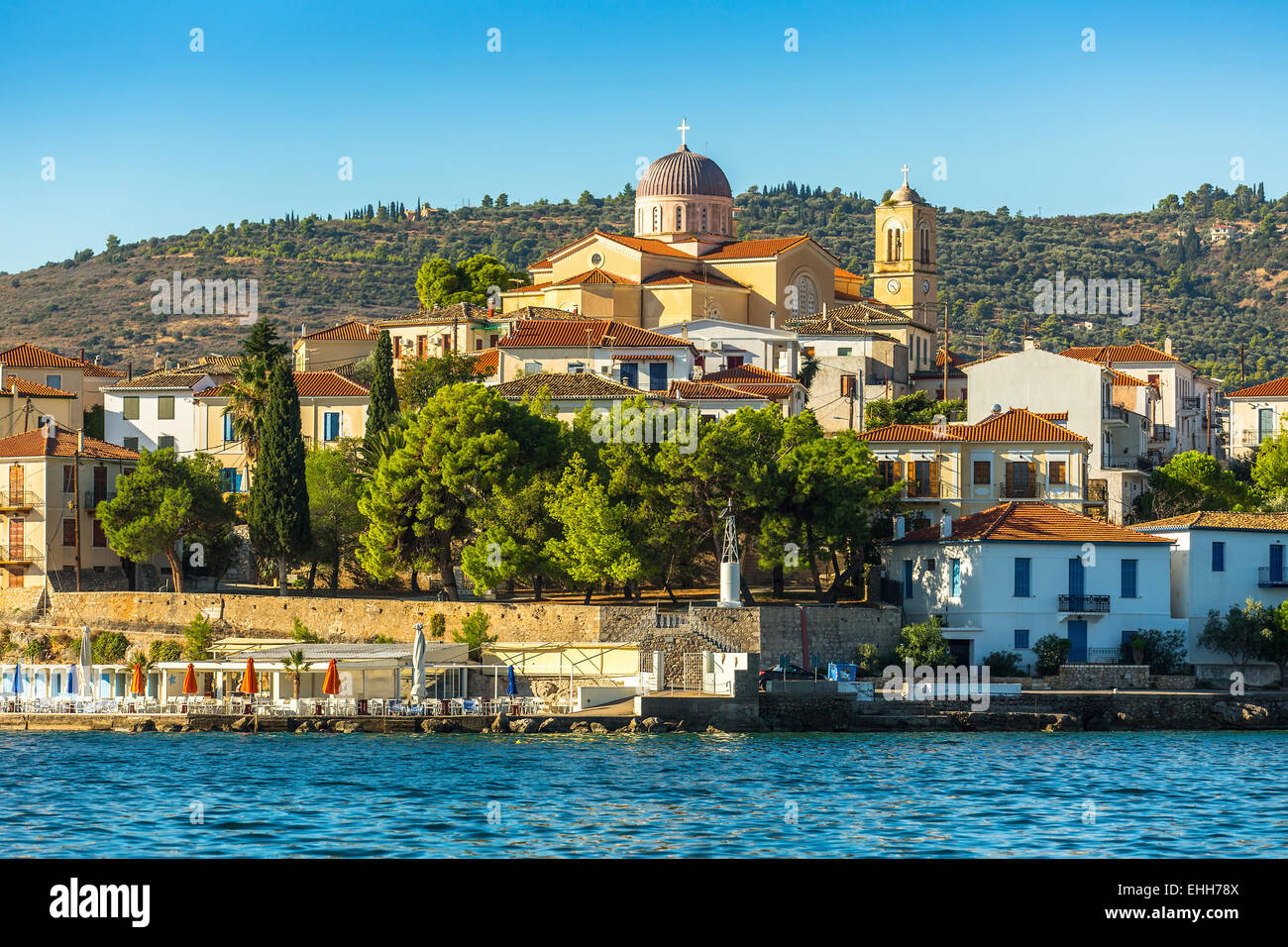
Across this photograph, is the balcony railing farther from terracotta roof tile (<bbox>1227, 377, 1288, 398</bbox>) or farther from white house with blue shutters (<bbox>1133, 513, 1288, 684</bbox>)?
terracotta roof tile (<bbox>1227, 377, 1288, 398</bbox>)

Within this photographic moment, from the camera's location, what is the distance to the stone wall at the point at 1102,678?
151ft

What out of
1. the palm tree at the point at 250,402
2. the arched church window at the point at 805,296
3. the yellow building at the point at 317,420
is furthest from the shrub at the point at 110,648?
the arched church window at the point at 805,296

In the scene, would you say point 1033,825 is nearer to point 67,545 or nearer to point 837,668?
point 837,668

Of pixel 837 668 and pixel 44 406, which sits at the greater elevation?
pixel 44 406

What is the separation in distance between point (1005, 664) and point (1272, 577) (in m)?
9.63

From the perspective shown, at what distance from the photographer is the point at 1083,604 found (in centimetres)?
4772

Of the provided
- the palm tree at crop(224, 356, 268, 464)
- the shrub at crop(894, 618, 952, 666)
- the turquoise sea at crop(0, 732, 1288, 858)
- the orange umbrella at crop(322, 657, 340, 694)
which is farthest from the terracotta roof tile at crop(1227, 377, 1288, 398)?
the orange umbrella at crop(322, 657, 340, 694)

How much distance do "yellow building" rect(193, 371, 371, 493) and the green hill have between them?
59.7 metres

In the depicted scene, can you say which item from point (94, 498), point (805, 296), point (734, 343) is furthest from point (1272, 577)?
point (94, 498)

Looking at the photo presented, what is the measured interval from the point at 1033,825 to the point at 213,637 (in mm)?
29025

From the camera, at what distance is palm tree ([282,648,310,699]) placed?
1729 inches
